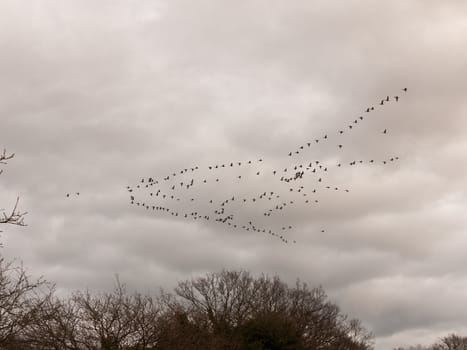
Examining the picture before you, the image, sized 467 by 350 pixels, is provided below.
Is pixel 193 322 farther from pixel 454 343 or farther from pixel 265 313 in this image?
pixel 454 343

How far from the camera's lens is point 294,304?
87.4 m

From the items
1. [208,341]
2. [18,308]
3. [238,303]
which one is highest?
[238,303]

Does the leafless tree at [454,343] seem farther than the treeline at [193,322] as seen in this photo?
Yes

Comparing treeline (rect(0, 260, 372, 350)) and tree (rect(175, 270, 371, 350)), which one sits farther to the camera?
tree (rect(175, 270, 371, 350))

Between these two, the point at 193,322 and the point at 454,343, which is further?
the point at 454,343

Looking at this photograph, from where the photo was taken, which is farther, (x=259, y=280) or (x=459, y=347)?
(x=459, y=347)

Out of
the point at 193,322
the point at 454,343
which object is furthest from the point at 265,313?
the point at 454,343

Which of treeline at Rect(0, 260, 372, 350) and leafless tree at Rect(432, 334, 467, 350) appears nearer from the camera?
treeline at Rect(0, 260, 372, 350)

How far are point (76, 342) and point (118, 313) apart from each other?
337 centimetres

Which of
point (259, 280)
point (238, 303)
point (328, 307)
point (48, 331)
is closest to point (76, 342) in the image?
point (48, 331)

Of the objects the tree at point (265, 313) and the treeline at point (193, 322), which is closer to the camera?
the treeline at point (193, 322)

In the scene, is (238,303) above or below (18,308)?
above

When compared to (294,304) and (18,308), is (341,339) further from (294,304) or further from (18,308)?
(18,308)

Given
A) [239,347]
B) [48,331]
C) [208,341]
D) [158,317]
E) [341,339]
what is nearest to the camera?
[48,331]
